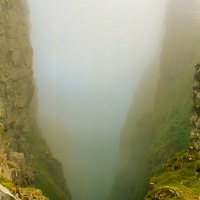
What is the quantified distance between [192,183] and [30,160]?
118896mm

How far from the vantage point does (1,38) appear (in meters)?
163

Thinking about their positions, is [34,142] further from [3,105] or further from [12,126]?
[3,105]

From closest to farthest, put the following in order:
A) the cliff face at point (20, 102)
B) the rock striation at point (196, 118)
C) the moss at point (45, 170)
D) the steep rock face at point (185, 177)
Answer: the steep rock face at point (185, 177)
the rock striation at point (196, 118)
the cliff face at point (20, 102)
the moss at point (45, 170)

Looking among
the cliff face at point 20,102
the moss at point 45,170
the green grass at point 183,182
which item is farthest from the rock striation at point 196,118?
the moss at point 45,170

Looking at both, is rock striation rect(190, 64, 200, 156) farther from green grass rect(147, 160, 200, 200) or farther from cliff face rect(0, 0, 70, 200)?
cliff face rect(0, 0, 70, 200)

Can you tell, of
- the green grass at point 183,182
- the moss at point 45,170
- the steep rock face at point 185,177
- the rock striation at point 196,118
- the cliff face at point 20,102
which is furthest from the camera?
the moss at point 45,170

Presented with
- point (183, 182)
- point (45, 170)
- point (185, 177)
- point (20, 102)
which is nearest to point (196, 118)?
point (185, 177)

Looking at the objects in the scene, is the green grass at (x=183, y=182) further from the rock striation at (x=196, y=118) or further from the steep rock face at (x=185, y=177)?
the rock striation at (x=196, y=118)

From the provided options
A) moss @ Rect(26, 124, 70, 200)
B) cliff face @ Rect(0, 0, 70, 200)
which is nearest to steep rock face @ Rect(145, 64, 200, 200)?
cliff face @ Rect(0, 0, 70, 200)

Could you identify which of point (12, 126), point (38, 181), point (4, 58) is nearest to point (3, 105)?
point (12, 126)

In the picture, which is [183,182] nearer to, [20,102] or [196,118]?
[196,118]

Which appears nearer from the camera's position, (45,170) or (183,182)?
(183,182)

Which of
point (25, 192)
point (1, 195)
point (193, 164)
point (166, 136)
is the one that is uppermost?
point (1, 195)

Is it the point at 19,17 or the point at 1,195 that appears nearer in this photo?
the point at 1,195
